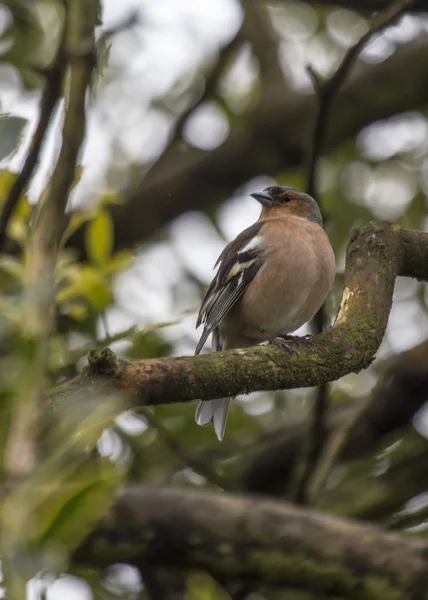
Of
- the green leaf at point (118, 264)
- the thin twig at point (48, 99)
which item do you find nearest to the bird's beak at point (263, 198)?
the green leaf at point (118, 264)

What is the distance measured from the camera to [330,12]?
896 cm

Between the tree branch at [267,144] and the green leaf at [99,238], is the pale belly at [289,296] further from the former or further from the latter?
the tree branch at [267,144]

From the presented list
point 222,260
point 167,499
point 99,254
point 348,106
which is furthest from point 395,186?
point 99,254

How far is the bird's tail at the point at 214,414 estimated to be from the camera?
18.4 feet

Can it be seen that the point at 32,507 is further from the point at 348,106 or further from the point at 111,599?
the point at 348,106

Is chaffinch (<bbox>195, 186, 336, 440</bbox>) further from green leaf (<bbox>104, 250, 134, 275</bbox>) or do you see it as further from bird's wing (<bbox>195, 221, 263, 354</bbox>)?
green leaf (<bbox>104, 250, 134, 275</bbox>)

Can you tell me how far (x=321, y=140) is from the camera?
18.2ft

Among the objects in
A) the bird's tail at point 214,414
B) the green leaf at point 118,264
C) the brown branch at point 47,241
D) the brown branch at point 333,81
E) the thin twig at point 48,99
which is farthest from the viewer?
the bird's tail at point 214,414

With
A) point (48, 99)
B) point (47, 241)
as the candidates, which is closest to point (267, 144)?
point (48, 99)

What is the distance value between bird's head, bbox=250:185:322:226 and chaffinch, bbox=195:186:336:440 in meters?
0.42

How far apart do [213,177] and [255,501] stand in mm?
3877

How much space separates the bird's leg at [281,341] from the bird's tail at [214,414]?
480 mm

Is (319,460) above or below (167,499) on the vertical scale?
below

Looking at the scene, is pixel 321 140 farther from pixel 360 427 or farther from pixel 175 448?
pixel 360 427
